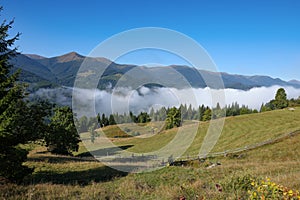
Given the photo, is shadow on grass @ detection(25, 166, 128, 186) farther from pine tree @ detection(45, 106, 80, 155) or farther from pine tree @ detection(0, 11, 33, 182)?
pine tree @ detection(45, 106, 80, 155)

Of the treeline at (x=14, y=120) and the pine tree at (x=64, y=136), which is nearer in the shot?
the treeline at (x=14, y=120)

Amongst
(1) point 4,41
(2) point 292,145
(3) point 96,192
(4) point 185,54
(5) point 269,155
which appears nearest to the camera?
(3) point 96,192

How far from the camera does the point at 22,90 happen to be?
13930 mm

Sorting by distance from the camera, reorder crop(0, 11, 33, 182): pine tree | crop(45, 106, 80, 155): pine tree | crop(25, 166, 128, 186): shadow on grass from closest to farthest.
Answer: crop(0, 11, 33, 182): pine tree < crop(25, 166, 128, 186): shadow on grass < crop(45, 106, 80, 155): pine tree

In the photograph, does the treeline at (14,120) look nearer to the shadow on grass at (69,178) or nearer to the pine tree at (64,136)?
the shadow on grass at (69,178)

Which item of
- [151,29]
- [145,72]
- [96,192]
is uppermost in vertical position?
[151,29]

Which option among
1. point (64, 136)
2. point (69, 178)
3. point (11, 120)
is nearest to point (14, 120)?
point (11, 120)

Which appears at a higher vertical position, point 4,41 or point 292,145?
point 4,41

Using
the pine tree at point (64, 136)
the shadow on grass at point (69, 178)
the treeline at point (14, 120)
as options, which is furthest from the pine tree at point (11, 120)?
the pine tree at point (64, 136)

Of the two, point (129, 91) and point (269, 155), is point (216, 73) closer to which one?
point (129, 91)

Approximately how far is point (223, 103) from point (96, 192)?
720 cm

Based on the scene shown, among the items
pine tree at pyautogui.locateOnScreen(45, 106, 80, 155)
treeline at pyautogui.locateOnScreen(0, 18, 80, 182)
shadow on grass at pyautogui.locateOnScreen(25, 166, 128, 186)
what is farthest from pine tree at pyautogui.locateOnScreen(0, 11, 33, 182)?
pine tree at pyautogui.locateOnScreen(45, 106, 80, 155)

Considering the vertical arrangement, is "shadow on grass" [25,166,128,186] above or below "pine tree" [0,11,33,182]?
below

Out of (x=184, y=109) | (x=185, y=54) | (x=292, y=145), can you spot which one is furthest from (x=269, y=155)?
(x=185, y=54)
